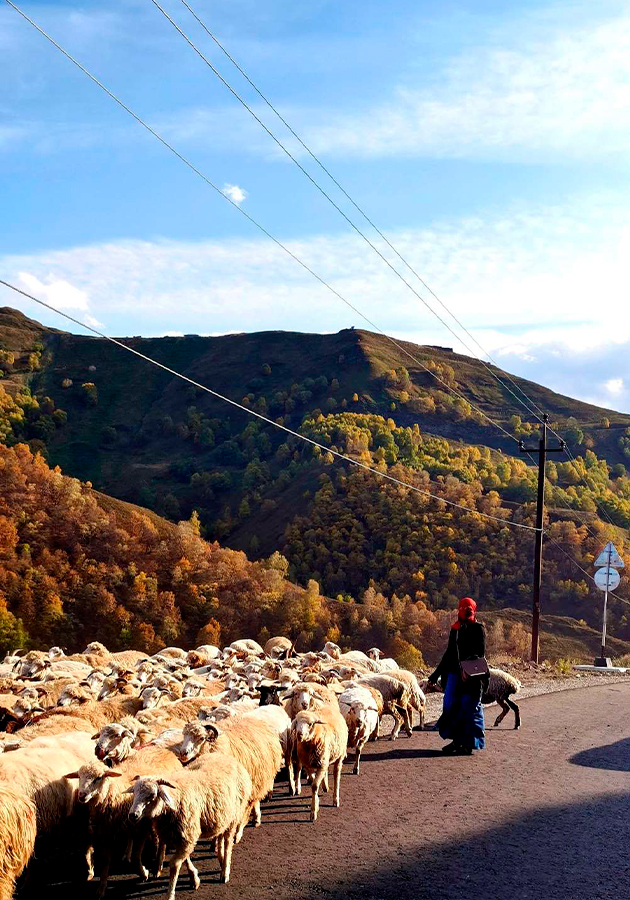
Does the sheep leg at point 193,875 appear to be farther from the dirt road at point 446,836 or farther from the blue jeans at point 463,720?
the blue jeans at point 463,720

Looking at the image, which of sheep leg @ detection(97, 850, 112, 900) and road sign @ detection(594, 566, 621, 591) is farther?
road sign @ detection(594, 566, 621, 591)

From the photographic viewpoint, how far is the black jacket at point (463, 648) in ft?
40.6

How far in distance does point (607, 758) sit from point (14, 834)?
8164 millimetres

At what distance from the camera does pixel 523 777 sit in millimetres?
10625

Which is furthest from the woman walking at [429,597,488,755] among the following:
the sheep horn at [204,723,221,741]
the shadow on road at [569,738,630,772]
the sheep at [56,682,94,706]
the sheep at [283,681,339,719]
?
the sheep horn at [204,723,221,741]

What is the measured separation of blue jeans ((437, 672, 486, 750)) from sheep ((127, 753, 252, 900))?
5.07 m

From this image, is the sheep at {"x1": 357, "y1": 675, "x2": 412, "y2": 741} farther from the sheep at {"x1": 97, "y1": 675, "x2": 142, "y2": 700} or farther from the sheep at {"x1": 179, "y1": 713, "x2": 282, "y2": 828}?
the sheep at {"x1": 179, "y1": 713, "x2": 282, "y2": 828}

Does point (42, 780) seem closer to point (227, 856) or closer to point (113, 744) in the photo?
point (113, 744)

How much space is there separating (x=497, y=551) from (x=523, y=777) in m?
61.0

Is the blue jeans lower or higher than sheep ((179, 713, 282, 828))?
lower

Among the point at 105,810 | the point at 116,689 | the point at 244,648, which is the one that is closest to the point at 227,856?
the point at 105,810

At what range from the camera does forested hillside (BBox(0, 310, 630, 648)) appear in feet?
233

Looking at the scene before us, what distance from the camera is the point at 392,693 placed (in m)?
12.8

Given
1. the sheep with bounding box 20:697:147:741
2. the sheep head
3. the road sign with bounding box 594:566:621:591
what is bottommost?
the sheep with bounding box 20:697:147:741
